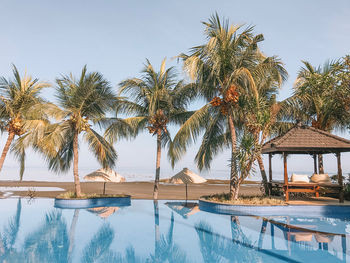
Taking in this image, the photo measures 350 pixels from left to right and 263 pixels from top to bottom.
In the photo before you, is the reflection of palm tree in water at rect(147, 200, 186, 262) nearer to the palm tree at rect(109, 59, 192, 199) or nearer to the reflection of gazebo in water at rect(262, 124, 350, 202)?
the reflection of gazebo in water at rect(262, 124, 350, 202)

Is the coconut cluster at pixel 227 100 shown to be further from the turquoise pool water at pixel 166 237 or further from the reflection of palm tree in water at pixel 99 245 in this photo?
the reflection of palm tree in water at pixel 99 245

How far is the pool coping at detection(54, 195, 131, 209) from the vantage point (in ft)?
42.7

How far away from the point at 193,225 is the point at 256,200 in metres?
4.23

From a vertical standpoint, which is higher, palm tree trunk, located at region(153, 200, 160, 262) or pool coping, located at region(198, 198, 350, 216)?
pool coping, located at region(198, 198, 350, 216)

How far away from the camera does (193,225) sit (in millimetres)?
9391

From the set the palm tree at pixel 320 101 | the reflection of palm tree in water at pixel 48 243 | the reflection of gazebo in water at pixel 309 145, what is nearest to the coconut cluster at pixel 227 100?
the reflection of gazebo in water at pixel 309 145

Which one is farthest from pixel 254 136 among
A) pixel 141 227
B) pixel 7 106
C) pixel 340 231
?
pixel 7 106

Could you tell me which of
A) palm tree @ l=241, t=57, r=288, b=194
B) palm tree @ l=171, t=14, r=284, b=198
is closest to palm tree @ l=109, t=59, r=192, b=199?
palm tree @ l=171, t=14, r=284, b=198

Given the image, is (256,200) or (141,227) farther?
(256,200)

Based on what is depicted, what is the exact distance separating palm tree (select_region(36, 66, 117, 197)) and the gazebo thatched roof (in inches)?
319

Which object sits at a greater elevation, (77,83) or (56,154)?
(77,83)

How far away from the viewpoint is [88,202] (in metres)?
13.3

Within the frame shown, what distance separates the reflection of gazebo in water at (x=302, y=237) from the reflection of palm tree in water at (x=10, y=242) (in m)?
5.48

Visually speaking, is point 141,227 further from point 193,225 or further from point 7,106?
point 7,106
